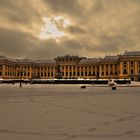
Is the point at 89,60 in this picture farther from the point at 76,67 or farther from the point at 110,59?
the point at 110,59

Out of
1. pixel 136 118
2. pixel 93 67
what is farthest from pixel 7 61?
pixel 136 118

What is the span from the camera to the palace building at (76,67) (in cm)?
13288

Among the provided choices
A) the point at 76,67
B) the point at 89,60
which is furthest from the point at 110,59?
the point at 76,67

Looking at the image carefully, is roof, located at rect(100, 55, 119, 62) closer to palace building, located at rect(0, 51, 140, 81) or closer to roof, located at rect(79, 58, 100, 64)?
palace building, located at rect(0, 51, 140, 81)

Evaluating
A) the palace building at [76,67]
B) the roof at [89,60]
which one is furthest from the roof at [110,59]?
the roof at [89,60]

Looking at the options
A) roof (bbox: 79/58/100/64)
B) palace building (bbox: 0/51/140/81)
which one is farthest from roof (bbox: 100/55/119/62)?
roof (bbox: 79/58/100/64)

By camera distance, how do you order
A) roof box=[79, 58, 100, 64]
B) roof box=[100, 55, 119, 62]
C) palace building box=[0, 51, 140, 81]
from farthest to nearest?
roof box=[79, 58, 100, 64] < roof box=[100, 55, 119, 62] < palace building box=[0, 51, 140, 81]

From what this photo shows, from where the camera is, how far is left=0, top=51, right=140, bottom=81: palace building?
133 meters

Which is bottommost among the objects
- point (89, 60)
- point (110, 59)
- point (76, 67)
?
point (76, 67)

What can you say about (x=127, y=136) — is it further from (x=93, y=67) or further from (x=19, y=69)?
(x=19, y=69)

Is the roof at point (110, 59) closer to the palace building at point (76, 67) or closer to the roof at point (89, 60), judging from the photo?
the palace building at point (76, 67)

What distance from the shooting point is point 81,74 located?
161 m

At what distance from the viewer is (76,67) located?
161 metres

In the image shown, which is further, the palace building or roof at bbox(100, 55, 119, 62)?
roof at bbox(100, 55, 119, 62)
